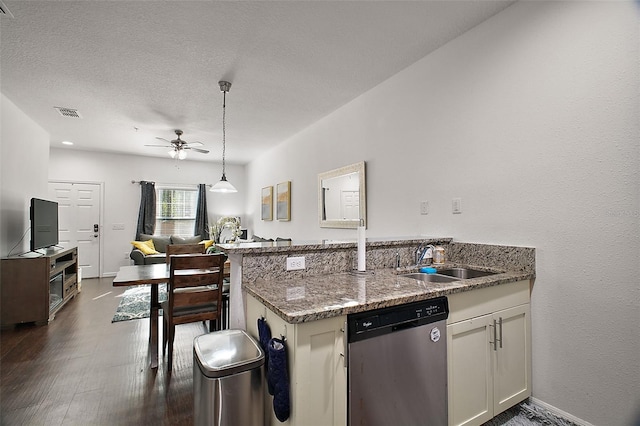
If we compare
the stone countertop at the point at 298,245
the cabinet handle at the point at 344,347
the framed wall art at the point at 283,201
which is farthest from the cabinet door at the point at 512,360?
the framed wall art at the point at 283,201

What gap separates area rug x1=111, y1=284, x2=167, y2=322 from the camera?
3.68 meters

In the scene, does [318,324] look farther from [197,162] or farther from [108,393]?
[197,162]

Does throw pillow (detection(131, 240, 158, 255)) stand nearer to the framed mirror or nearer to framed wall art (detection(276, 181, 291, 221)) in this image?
framed wall art (detection(276, 181, 291, 221))

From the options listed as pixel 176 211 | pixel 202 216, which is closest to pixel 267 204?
pixel 202 216

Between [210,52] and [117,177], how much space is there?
5.23m

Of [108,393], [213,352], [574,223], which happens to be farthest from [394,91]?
[108,393]

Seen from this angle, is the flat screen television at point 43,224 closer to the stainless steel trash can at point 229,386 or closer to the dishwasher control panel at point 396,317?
the stainless steel trash can at point 229,386

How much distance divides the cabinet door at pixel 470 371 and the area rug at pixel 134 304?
337cm

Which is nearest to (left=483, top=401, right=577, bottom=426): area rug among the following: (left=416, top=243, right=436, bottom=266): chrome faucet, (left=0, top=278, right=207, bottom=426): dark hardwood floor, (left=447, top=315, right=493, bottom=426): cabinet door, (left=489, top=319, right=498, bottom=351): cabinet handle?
(left=447, top=315, right=493, bottom=426): cabinet door

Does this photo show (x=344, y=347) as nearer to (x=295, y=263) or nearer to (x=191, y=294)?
(x=295, y=263)

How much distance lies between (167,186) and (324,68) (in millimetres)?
5479

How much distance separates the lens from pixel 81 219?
20.3 feet

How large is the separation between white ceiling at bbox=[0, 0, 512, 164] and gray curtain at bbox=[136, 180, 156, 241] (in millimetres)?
2503

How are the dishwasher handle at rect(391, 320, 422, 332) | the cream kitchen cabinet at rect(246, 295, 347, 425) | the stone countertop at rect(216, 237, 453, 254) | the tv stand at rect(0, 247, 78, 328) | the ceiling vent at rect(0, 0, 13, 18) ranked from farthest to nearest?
the tv stand at rect(0, 247, 78, 328), the ceiling vent at rect(0, 0, 13, 18), the stone countertop at rect(216, 237, 453, 254), the dishwasher handle at rect(391, 320, 422, 332), the cream kitchen cabinet at rect(246, 295, 347, 425)
